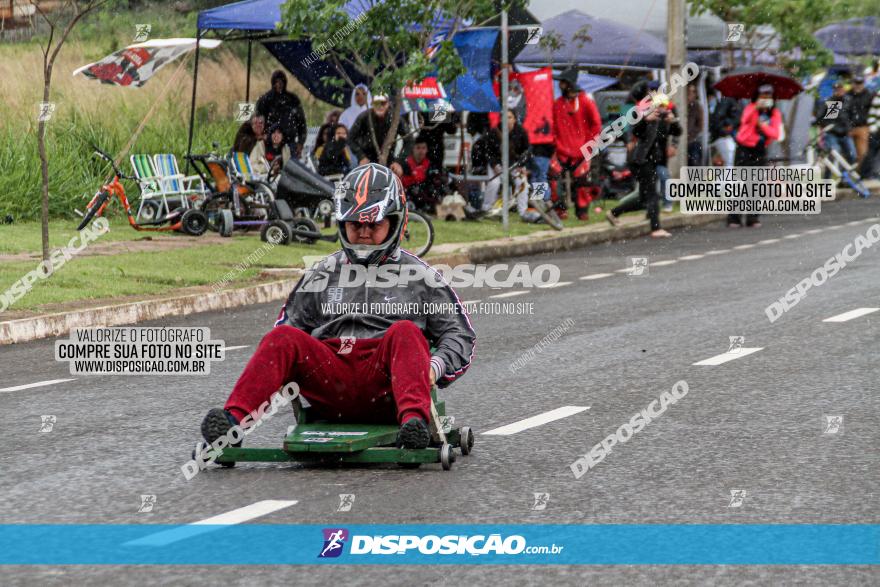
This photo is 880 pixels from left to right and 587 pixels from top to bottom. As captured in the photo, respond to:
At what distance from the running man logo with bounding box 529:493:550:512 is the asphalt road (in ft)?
0.09

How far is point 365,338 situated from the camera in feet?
24.6

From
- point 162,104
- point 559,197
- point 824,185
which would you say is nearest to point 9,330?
point 559,197

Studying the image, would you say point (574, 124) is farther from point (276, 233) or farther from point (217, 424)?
point (217, 424)

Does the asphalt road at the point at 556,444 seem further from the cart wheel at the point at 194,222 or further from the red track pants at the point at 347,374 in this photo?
the cart wheel at the point at 194,222

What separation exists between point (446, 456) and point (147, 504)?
1.35 m

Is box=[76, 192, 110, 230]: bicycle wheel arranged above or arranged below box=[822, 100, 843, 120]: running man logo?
below

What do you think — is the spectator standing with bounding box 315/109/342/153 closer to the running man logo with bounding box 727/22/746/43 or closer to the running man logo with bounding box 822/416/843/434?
the running man logo with bounding box 727/22/746/43

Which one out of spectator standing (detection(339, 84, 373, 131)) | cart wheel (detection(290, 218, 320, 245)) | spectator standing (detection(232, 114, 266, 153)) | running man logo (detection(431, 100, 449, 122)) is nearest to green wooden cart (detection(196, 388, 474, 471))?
cart wheel (detection(290, 218, 320, 245))

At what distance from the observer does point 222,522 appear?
20.6 feet

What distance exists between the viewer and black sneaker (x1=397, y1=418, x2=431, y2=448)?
7.04 meters

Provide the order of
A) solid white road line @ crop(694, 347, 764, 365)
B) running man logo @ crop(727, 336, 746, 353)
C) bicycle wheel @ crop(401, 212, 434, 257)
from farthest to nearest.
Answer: bicycle wheel @ crop(401, 212, 434, 257) < running man logo @ crop(727, 336, 746, 353) < solid white road line @ crop(694, 347, 764, 365)

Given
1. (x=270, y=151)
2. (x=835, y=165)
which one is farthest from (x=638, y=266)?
(x=835, y=165)

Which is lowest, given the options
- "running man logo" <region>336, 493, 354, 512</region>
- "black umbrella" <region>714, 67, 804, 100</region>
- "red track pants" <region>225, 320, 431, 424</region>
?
"running man logo" <region>336, 493, 354, 512</region>

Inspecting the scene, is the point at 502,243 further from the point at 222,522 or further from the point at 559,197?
the point at 222,522
